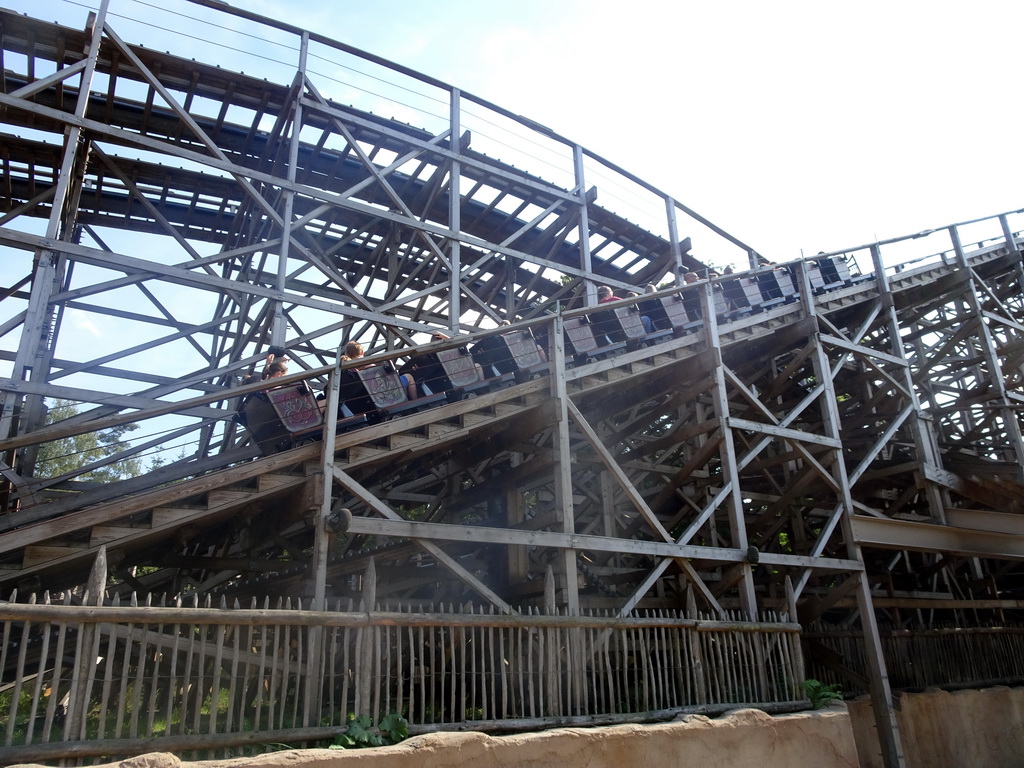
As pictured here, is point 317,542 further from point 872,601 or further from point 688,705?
point 872,601

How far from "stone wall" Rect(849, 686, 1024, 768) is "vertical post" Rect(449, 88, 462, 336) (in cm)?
826

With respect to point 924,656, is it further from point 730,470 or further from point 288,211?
point 288,211

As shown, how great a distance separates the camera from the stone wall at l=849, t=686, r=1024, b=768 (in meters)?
10.4

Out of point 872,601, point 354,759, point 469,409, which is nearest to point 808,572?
point 872,601

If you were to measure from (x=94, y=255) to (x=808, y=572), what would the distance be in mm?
10591

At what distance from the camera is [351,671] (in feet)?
25.8

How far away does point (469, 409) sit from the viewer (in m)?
8.72

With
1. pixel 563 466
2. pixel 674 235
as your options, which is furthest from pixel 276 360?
pixel 674 235

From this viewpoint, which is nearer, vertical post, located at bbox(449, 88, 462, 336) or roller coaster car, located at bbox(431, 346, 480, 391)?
roller coaster car, located at bbox(431, 346, 480, 391)

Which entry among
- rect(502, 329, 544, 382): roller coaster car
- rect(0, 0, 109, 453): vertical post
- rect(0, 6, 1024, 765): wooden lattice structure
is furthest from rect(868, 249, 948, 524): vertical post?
rect(0, 0, 109, 453): vertical post

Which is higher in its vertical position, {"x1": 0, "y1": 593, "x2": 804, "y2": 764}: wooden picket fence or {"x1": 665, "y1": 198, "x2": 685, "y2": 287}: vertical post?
{"x1": 665, "y1": 198, "x2": 685, "y2": 287}: vertical post

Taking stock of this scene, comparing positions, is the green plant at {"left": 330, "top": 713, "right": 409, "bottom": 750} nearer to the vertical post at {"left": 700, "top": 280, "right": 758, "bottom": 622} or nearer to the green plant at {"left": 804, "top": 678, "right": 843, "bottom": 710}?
the vertical post at {"left": 700, "top": 280, "right": 758, "bottom": 622}

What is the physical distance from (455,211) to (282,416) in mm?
6662

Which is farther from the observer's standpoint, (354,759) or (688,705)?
(688,705)
